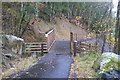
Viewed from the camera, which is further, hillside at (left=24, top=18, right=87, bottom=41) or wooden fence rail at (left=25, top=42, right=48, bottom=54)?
hillside at (left=24, top=18, right=87, bottom=41)

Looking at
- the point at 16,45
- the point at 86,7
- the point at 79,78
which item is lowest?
the point at 79,78

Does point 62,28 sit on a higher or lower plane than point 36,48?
higher

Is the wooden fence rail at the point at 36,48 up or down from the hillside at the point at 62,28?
down

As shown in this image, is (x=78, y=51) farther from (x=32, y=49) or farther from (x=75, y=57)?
(x=32, y=49)

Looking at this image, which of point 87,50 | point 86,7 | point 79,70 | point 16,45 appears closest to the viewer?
point 79,70

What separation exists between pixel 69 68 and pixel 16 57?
7.49 feet

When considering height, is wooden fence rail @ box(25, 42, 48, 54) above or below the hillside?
below

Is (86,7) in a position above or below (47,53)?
above

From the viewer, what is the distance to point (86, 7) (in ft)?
48.0

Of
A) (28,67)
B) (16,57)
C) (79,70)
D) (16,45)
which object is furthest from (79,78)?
(16,45)

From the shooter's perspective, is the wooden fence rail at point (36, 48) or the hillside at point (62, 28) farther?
the hillside at point (62, 28)

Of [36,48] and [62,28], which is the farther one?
[62,28]

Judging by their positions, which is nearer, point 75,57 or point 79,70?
point 79,70

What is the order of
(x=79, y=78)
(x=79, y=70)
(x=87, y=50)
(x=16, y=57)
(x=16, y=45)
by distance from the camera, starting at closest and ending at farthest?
(x=79, y=78) < (x=79, y=70) < (x=16, y=57) < (x=16, y=45) < (x=87, y=50)
